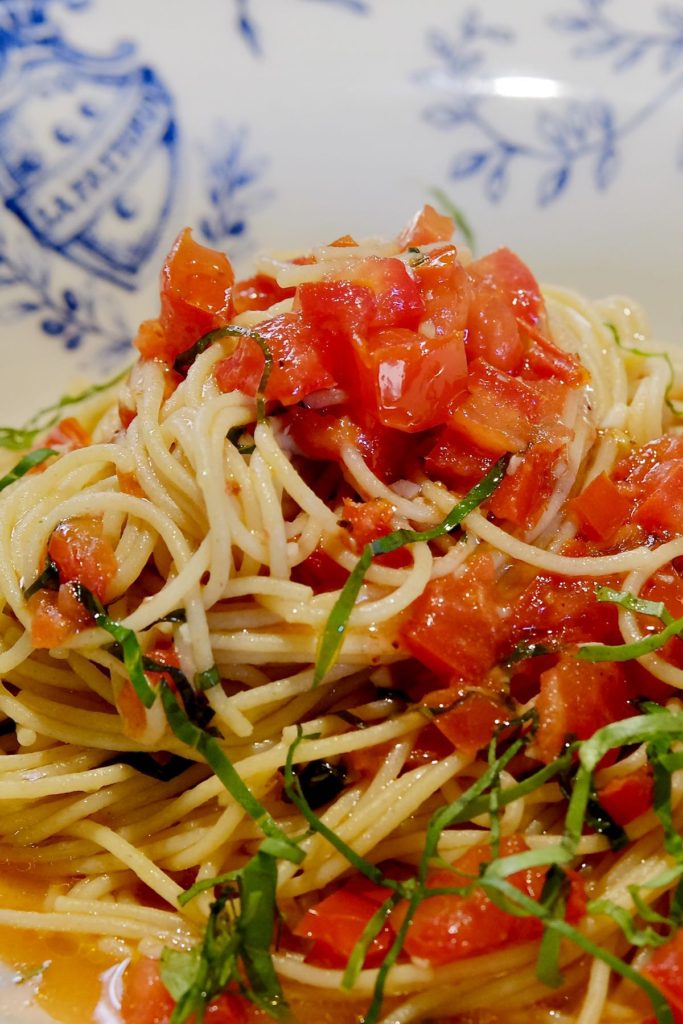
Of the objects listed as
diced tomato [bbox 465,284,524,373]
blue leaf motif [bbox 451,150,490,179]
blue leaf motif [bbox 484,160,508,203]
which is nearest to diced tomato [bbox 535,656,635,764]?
diced tomato [bbox 465,284,524,373]

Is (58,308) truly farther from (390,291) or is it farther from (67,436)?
(390,291)

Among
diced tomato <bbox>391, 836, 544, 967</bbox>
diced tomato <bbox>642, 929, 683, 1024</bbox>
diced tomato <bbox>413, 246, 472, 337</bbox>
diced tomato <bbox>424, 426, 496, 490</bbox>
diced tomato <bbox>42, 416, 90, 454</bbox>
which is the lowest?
diced tomato <bbox>642, 929, 683, 1024</bbox>

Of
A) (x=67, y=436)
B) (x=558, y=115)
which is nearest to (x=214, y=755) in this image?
(x=67, y=436)

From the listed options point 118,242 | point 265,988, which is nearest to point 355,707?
point 265,988

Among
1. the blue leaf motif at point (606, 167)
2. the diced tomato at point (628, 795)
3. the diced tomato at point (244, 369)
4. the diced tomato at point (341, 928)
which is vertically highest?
the diced tomato at point (244, 369)

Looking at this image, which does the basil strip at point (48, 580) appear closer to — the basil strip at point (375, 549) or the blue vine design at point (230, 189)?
the basil strip at point (375, 549)

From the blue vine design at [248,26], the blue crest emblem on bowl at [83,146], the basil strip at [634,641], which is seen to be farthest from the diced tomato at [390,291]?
the blue vine design at [248,26]

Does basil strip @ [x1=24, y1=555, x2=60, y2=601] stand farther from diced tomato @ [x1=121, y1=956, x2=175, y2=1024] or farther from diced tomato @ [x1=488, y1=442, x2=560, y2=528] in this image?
diced tomato @ [x1=488, y1=442, x2=560, y2=528]
